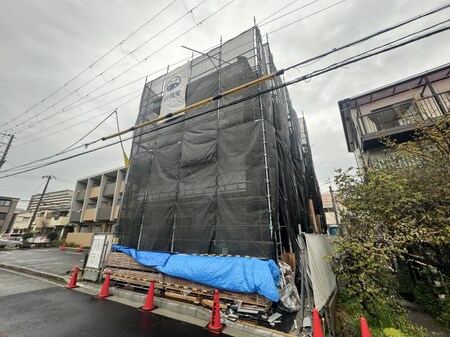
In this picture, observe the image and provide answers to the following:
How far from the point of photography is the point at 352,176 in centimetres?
586

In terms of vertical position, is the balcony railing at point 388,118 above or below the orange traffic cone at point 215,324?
above

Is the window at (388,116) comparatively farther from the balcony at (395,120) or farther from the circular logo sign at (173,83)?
the circular logo sign at (173,83)

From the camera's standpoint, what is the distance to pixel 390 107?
9352mm

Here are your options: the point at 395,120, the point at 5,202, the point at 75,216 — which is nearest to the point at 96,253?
the point at 395,120

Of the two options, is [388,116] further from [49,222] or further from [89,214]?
[49,222]

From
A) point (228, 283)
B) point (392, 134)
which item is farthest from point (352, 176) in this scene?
point (228, 283)

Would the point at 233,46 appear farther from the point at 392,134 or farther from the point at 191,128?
the point at 392,134

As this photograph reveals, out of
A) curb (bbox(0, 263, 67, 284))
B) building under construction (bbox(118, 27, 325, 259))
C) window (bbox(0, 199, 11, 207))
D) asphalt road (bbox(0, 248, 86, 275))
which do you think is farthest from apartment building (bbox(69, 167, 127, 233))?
window (bbox(0, 199, 11, 207))

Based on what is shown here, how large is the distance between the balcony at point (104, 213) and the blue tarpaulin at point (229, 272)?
1851 cm

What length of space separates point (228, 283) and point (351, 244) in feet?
9.59

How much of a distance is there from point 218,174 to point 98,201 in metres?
22.0

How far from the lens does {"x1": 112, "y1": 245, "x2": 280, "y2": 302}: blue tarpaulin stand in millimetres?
4441

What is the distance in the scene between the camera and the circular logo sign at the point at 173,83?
9909mm

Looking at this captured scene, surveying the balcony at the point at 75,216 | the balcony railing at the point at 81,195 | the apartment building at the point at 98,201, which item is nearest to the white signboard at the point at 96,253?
the apartment building at the point at 98,201
